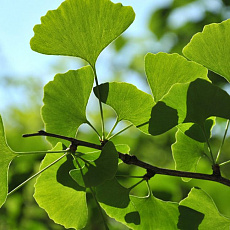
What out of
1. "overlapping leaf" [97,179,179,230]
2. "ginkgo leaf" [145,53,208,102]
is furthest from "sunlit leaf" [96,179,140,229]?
"ginkgo leaf" [145,53,208,102]

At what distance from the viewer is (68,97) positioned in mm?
441

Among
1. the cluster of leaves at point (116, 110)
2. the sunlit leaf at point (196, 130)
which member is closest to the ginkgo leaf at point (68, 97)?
the cluster of leaves at point (116, 110)

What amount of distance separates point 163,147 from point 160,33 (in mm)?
536

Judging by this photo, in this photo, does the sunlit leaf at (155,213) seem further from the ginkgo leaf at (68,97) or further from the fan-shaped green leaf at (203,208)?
the ginkgo leaf at (68,97)

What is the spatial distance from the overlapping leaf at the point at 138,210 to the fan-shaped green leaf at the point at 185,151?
58 millimetres

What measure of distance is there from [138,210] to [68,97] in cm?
16

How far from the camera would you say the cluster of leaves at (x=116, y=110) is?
39 cm

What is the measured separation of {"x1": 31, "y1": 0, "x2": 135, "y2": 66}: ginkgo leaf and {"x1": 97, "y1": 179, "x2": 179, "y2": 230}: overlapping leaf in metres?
0.16

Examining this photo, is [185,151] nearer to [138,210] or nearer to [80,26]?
[138,210]

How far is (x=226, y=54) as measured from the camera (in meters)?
0.40

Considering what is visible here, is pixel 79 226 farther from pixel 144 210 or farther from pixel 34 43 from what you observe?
pixel 34 43

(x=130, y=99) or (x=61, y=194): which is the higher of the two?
(x=130, y=99)

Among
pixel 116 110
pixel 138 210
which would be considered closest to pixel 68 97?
pixel 116 110

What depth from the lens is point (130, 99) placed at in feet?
Answer: 1.42
